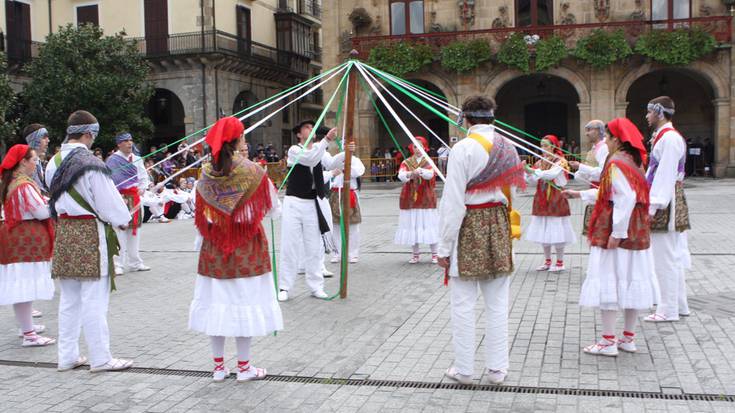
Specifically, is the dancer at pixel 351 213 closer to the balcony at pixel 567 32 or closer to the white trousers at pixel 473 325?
the white trousers at pixel 473 325

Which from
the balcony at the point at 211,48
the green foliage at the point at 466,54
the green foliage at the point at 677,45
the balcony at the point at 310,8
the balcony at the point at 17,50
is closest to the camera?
the green foliage at the point at 677,45

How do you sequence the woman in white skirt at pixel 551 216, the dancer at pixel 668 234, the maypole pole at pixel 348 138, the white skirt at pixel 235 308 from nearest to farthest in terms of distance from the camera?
1. the white skirt at pixel 235 308
2. the dancer at pixel 668 234
3. the maypole pole at pixel 348 138
4. the woman in white skirt at pixel 551 216

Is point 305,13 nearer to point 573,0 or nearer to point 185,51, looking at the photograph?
point 185,51

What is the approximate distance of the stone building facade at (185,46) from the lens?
34.1 metres

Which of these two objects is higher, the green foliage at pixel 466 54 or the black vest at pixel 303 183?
the green foliage at pixel 466 54

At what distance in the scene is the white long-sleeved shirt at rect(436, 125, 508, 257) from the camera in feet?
17.2

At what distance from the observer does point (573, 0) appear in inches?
1101

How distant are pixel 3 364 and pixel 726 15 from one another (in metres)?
27.1

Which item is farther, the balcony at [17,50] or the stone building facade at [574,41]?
the balcony at [17,50]

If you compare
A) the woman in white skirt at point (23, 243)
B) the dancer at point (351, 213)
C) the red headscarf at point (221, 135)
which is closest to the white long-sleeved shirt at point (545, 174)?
the dancer at point (351, 213)

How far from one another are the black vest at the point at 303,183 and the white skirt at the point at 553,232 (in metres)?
2.98

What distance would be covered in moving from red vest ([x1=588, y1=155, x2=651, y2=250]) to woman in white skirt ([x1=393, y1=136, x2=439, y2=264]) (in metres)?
4.83

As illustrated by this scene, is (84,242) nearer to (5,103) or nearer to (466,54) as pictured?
(5,103)

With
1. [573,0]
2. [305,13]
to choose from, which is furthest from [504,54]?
[305,13]
